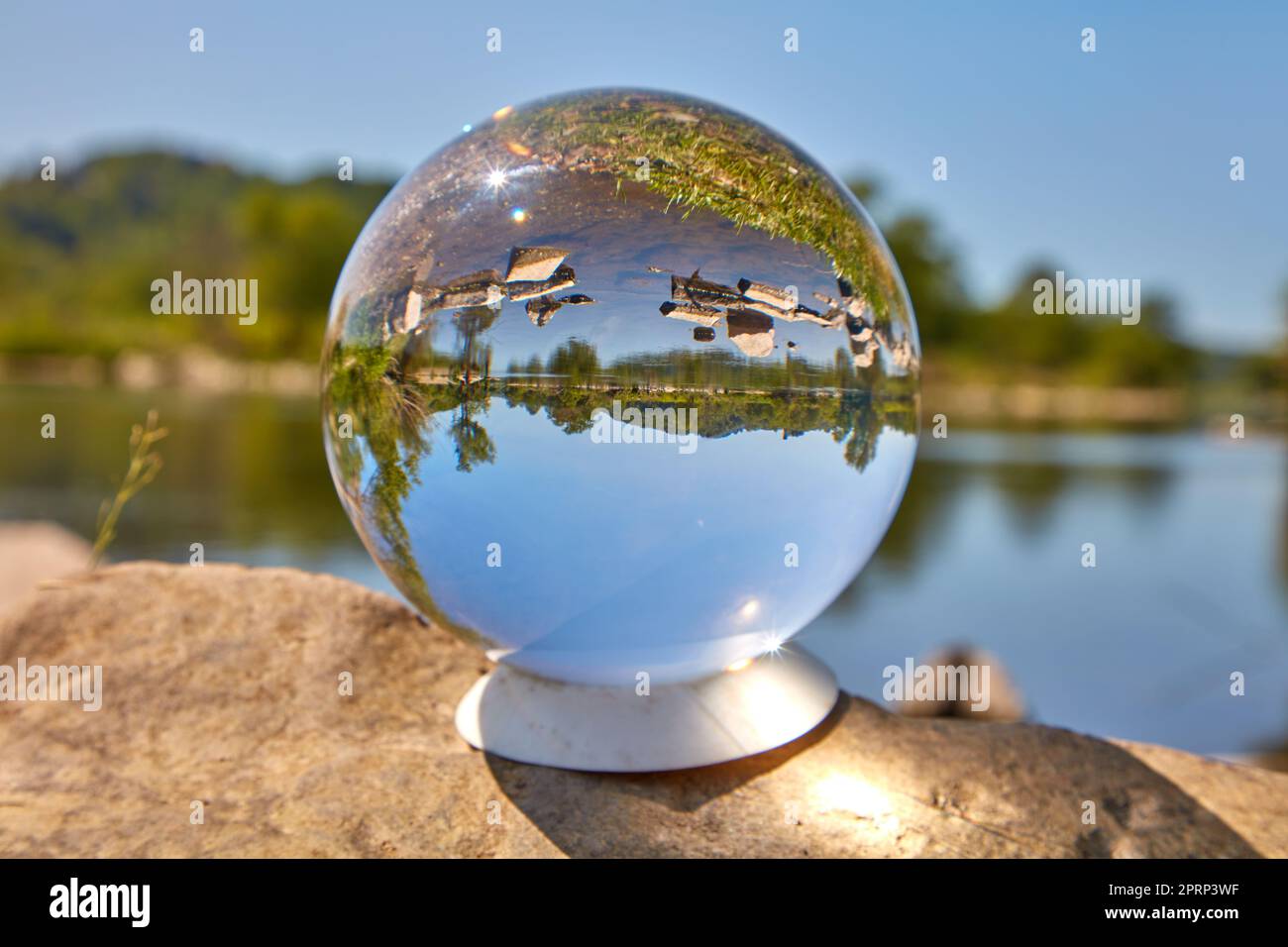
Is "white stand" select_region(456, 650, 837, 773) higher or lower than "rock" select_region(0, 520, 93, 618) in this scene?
higher

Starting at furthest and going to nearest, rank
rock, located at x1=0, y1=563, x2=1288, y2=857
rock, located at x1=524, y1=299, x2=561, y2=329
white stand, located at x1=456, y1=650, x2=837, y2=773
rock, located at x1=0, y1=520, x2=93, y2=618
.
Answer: rock, located at x1=0, y1=520, x2=93, y2=618 < white stand, located at x1=456, y1=650, x2=837, y2=773 < rock, located at x1=0, y1=563, x2=1288, y2=857 < rock, located at x1=524, y1=299, x2=561, y2=329

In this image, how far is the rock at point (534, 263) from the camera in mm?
2047

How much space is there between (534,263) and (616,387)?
0.36 m

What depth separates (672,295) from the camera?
2.02 metres

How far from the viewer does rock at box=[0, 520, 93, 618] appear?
21.2 feet

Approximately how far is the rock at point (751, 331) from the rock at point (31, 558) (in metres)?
5.36

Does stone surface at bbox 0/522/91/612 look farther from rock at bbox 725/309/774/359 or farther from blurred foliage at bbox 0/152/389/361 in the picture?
blurred foliage at bbox 0/152/389/361

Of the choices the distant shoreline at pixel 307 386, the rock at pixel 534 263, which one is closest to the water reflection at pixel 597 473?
the rock at pixel 534 263

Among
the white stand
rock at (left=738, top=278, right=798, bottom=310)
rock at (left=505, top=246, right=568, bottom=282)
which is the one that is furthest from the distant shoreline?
rock at (left=505, top=246, right=568, bottom=282)

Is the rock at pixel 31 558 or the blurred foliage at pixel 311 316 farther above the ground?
the blurred foliage at pixel 311 316

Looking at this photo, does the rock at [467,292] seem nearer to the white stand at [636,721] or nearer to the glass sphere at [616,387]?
the glass sphere at [616,387]

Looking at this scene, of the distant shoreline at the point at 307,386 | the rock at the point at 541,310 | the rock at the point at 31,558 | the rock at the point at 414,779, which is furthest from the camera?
the distant shoreline at the point at 307,386

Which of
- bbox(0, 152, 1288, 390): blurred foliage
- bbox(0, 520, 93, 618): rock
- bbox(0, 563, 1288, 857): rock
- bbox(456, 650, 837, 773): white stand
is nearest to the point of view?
bbox(0, 563, 1288, 857): rock

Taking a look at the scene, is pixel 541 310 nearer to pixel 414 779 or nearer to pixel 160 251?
pixel 414 779
